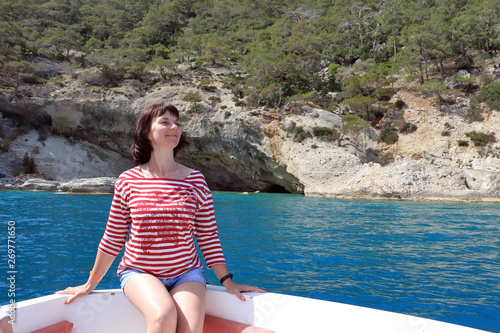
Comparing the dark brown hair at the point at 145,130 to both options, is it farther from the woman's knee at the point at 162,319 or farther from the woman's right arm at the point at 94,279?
the woman's knee at the point at 162,319

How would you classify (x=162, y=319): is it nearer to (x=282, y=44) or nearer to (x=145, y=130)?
(x=145, y=130)

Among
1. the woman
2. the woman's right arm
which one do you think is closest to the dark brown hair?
the woman

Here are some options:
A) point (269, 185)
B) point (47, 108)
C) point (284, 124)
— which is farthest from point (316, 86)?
point (47, 108)

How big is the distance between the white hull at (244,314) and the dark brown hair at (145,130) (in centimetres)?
88

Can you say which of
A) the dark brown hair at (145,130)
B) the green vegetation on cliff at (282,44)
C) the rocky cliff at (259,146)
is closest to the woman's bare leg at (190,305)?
the dark brown hair at (145,130)

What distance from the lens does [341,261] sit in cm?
605

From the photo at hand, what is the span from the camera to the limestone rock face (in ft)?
70.2

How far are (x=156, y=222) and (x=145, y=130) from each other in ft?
2.01

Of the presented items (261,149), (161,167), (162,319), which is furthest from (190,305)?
(261,149)

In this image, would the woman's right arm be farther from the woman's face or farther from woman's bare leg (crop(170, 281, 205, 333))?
the woman's face

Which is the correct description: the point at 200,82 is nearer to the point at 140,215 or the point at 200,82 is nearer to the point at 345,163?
the point at 345,163

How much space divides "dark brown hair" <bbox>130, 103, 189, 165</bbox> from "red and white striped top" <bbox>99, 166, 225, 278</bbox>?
114 millimetres

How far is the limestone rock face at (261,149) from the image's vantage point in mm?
21406

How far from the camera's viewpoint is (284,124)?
26469mm
